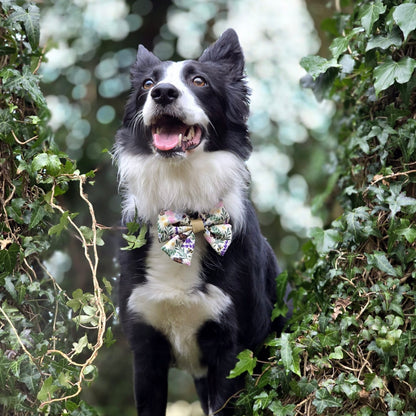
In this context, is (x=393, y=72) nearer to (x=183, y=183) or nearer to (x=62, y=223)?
(x=183, y=183)

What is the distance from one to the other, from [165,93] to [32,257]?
39.8 inches

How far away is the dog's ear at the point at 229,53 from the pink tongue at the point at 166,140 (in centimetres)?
59

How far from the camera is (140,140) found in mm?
3156

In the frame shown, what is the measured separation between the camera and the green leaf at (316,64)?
3080mm

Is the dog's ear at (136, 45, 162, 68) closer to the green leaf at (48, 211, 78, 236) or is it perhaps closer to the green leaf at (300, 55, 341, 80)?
the green leaf at (300, 55, 341, 80)

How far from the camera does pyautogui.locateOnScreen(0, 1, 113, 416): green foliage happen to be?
109 inches

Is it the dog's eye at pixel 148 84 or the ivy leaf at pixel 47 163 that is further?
the dog's eye at pixel 148 84

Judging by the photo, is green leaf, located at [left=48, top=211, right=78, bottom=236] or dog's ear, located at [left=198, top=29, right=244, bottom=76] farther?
dog's ear, located at [left=198, top=29, right=244, bottom=76]

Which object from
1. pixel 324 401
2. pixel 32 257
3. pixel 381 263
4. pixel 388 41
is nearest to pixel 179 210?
pixel 32 257

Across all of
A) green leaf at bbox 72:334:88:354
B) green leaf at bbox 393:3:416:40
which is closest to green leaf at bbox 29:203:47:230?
green leaf at bbox 72:334:88:354

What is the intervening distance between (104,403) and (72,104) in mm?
3092

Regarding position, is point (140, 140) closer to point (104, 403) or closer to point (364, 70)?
point (364, 70)

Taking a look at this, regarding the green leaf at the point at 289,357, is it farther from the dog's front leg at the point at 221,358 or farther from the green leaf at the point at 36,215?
the green leaf at the point at 36,215

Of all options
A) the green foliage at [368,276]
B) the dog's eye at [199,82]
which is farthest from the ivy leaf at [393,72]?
the dog's eye at [199,82]
